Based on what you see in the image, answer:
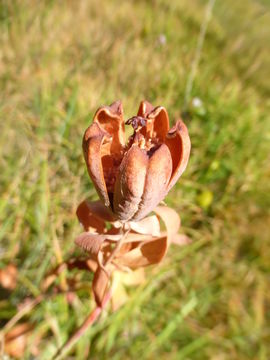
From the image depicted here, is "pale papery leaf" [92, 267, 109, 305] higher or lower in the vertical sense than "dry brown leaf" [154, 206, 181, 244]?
lower

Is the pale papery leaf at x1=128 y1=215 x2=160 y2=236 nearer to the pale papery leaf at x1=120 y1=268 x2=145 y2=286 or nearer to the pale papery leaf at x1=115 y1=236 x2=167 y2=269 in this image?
the pale papery leaf at x1=115 y1=236 x2=167 y2=269

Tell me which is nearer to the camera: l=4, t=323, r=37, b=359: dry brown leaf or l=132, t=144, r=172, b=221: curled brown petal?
l=132, t=144, r=172, b=221: curled brown petal

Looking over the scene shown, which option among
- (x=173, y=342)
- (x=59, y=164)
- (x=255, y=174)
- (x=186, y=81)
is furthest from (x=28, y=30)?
(x=173, y=342)

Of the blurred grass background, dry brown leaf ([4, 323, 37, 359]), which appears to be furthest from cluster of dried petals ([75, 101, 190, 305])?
dry brown leaf ([4, 323, 37, 359])

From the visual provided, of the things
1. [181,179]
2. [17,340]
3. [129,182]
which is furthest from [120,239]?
[181,179]

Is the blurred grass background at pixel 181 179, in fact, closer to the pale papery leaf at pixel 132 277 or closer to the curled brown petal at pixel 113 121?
the pale papery leaf at pixel 132 277

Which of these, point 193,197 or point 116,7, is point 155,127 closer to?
point 193,197
